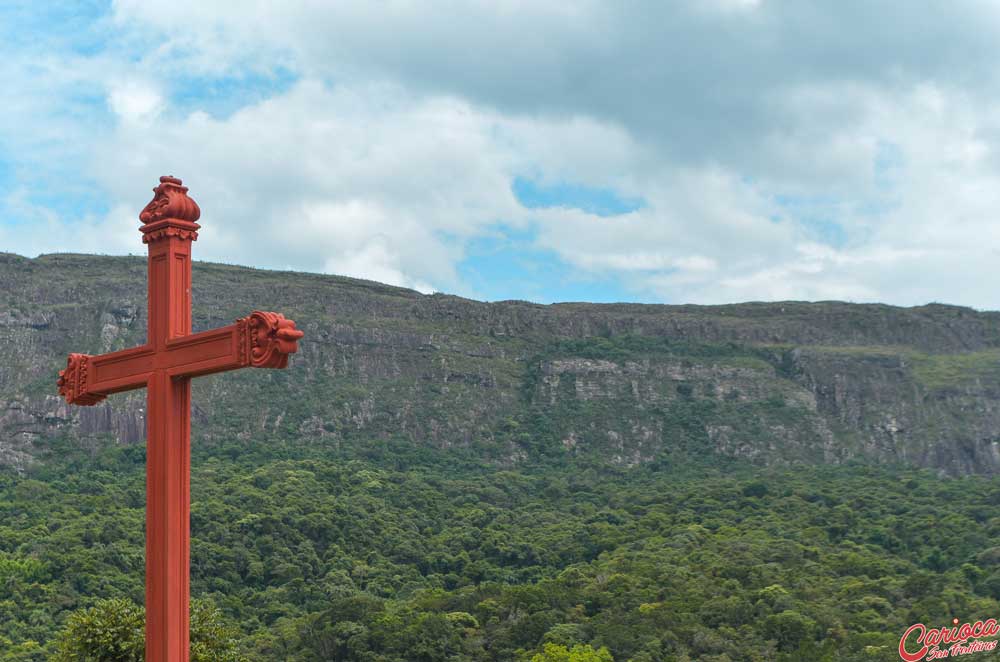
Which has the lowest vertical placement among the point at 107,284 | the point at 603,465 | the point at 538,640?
the point at 538,640

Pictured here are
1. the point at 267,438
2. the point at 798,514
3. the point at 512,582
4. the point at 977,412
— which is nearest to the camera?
the point at 512,582

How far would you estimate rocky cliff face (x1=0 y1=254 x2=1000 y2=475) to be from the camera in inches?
4614

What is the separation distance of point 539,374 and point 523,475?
67.7 feet

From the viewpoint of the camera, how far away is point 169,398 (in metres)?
10.9

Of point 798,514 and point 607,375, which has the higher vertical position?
point 607,375

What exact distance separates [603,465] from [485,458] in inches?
368

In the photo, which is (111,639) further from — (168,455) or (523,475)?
(523,475)

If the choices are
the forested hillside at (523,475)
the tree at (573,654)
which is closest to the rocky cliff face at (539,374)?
the forested hillside at (523,475)

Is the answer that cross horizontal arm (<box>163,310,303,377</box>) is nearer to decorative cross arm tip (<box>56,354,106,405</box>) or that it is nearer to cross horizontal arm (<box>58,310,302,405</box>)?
cross horizontal arm (<box>58,310,302,405</box>)

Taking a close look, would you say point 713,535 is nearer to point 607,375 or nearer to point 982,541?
point 982,541

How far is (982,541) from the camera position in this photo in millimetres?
86125

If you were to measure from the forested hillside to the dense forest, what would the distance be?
0.23 m

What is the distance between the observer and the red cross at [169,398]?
35.1ft

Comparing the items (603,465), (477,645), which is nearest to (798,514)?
(603,465)
